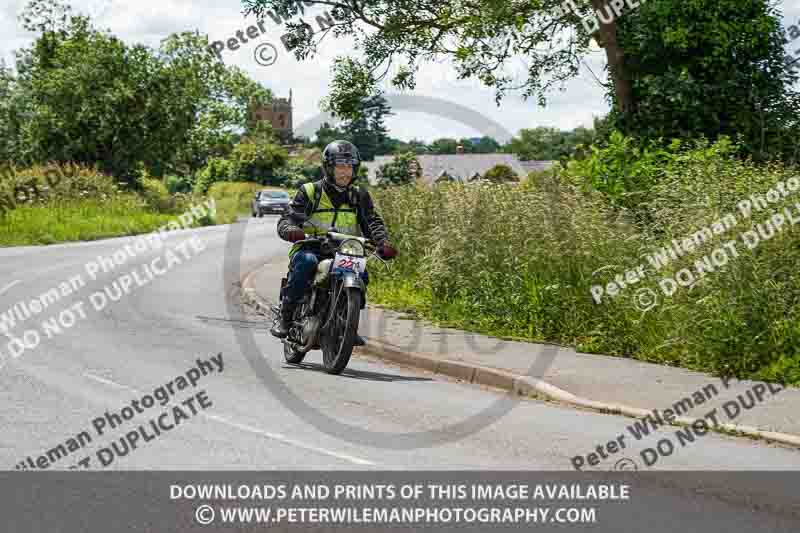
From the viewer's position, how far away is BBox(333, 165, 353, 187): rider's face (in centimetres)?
1145

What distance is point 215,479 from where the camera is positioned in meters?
6.95

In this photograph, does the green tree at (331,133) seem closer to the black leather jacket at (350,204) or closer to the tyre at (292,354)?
the black leather jacket at (350,204)

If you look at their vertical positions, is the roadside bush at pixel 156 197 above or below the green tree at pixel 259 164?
below

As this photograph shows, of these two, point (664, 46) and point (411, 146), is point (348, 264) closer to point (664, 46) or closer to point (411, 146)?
point (664, 46)

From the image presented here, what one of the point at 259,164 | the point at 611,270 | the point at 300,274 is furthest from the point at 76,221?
the point at 259,164

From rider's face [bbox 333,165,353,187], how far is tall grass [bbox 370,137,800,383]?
10.7 feet

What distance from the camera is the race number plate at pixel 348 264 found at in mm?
11023

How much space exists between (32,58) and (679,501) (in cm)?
6566

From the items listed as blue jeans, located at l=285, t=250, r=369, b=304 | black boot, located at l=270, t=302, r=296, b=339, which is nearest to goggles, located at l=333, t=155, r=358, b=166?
blue jeans, located at l=285, t=250, r=369, b=304

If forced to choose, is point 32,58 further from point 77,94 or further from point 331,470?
point 331,470

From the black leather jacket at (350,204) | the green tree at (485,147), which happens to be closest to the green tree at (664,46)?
the black leather jacket at (350,204)

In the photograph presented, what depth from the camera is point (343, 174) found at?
1150 centimetres

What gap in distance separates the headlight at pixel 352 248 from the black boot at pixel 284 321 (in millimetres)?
1232

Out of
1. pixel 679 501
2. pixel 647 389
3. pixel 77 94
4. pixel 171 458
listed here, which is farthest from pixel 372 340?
pixel 77 94
